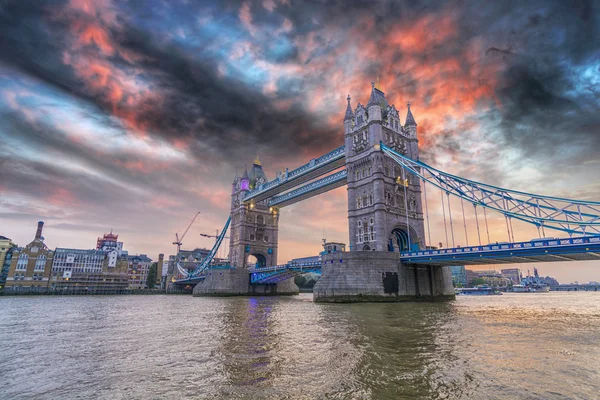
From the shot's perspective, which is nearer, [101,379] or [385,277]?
[101,379]

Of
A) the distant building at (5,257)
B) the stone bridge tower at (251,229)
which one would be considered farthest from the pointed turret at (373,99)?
the distant building at (5,257)

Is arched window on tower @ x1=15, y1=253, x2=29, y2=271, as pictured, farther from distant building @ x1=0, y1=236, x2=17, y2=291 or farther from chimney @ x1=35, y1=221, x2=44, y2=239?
chimney @ x1=35, y1=221, x2=44, y2=239

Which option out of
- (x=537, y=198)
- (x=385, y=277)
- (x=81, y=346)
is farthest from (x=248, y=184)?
(x=81, y=346)

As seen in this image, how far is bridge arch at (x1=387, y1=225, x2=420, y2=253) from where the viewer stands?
1731 inches

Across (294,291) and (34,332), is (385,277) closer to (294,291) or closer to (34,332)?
(34,332)

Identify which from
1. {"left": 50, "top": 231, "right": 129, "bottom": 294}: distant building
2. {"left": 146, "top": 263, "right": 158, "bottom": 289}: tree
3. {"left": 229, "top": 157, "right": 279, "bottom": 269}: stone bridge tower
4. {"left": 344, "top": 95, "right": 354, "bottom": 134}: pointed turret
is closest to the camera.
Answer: {"left": 344, "top": 95, "right": 354, "bottom": 134}: pointed turret

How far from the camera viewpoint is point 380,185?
44.1 metres

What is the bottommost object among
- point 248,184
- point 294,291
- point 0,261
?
point 294,291

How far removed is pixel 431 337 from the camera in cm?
1399

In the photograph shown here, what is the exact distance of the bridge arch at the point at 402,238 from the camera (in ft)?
144

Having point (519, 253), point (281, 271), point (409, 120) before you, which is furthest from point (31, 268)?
point (519, 253)

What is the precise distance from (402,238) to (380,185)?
10073 millimetres

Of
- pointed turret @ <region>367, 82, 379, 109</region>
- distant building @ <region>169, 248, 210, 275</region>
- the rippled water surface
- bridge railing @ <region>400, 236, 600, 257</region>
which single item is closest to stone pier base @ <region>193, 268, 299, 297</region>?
bridge railing @ <region>400, 236, 600, 257</region>

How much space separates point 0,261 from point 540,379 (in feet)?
438
